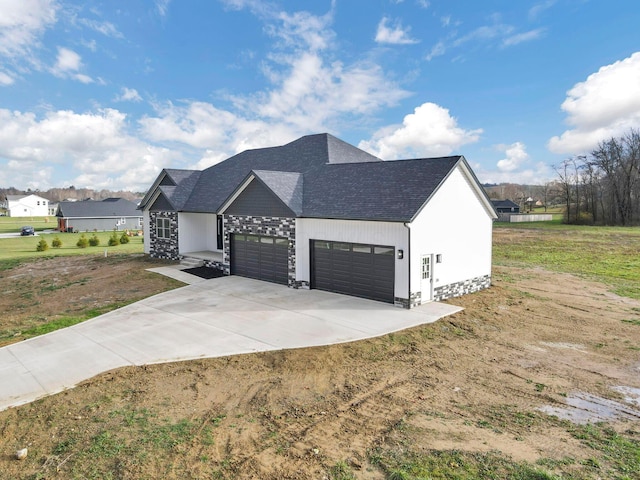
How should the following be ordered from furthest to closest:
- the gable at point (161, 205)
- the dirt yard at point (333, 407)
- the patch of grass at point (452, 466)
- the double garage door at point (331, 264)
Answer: the gable at point (161, 205)
the double garage door at point (331, 264)
the dirt yard at point (333, 407)
the patch of grass at point (452, 466)

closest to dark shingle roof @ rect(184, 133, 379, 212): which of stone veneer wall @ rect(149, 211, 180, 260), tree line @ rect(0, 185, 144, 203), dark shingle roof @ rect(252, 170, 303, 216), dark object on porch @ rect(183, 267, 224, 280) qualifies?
stone veneer wall @ rect(149, 211, 180, 260)

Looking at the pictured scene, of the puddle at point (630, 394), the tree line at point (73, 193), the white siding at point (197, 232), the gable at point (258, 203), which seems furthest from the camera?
the tree line at point (73, 193)

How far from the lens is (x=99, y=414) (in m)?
6.95

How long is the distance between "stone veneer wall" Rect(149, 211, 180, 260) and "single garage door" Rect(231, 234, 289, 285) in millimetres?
5936

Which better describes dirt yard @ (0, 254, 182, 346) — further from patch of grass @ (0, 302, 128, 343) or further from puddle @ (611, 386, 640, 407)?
puddle @ (611, 386, 640, 407)

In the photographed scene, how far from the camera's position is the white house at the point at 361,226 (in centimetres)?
1402

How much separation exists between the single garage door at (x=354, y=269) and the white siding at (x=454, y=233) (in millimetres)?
1044

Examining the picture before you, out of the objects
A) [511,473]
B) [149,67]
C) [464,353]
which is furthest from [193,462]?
[149,67]

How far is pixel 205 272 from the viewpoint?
20344 mm

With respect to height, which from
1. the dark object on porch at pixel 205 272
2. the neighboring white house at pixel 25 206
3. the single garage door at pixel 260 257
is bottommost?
the dark object on porch at pixel 205 272

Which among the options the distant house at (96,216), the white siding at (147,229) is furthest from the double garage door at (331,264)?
the distant house at (96,216)

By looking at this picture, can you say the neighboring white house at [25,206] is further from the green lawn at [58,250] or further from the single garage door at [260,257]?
the single garage door at [260,257]

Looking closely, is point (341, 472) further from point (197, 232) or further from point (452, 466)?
point (197, 232)

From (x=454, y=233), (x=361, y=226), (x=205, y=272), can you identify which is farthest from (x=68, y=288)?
(x=454, y=233)
